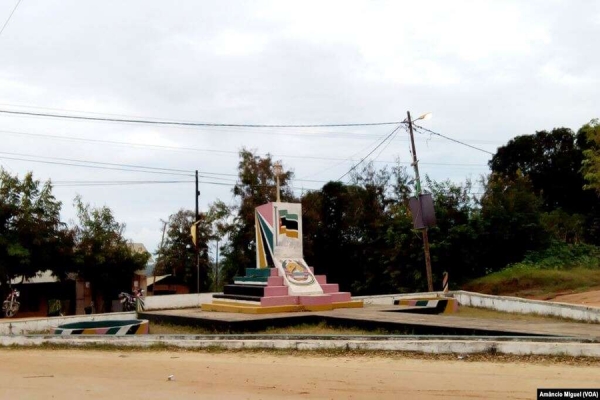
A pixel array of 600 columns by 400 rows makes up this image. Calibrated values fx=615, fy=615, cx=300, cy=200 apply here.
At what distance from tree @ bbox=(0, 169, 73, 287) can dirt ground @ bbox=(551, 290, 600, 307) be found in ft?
63.3

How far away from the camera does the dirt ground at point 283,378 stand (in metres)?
6.42

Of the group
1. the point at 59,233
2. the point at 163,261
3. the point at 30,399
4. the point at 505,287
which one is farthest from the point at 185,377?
the point at 163,261

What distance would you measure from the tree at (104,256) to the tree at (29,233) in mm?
1801

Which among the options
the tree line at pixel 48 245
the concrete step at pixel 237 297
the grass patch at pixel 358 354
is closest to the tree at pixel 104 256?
the tree line at pixel 48 245

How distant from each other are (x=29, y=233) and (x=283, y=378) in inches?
803

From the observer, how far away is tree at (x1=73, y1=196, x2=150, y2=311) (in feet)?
94.4

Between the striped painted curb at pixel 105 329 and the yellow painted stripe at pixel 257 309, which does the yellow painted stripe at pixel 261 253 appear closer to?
the yellow painted stripe at pixel 257 309

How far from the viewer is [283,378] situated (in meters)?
7.42

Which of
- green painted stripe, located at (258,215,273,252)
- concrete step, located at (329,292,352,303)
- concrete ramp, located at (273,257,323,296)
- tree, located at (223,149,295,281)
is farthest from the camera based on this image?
tree, located at (223,149,295,281)

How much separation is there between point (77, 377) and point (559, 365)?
6095 mm

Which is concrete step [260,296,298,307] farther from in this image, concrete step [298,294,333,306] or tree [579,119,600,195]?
tree [579,119,600,195]

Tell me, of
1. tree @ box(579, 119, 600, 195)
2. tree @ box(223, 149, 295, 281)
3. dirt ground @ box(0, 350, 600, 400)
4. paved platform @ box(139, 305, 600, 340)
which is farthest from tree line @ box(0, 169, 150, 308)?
tree @ box(579, 119, 600, 195)

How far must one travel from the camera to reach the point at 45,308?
29.2 m

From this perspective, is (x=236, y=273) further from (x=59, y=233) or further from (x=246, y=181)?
(x=59, y=233)
